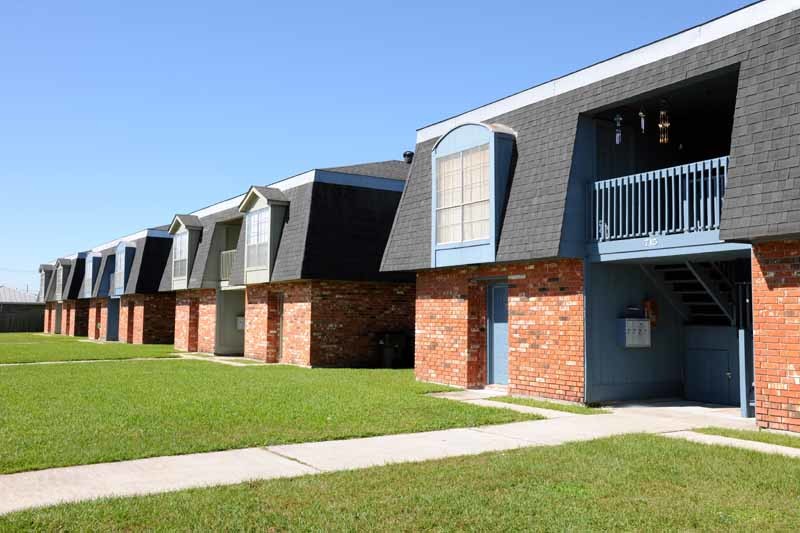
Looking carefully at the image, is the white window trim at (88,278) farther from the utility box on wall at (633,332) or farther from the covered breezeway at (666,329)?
the utility box on wall at (633,332)

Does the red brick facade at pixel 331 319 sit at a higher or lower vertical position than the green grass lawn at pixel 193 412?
higher

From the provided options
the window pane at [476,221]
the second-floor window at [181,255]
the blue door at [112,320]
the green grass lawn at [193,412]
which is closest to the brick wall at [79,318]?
the blue door at [112,320]

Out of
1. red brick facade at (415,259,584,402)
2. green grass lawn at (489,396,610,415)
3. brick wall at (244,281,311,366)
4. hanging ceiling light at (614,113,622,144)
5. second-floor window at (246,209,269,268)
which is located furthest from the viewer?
second-floor window at (246,209,269,268)

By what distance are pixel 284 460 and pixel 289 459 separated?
7 cm

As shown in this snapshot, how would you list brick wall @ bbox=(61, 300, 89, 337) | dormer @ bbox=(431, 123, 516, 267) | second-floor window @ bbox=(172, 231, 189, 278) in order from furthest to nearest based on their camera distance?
brick wall @ bbox=(61, 300, 89, 337)
second-floor window @ bbox=(172, 231, 189, 278)
dormer @ bbox=(431, 123, 516, 267)

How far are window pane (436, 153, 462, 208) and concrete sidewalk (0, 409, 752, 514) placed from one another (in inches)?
234

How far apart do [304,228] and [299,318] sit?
293cm

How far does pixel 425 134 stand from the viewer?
1716 centimetres

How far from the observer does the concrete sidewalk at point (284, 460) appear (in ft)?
20.9

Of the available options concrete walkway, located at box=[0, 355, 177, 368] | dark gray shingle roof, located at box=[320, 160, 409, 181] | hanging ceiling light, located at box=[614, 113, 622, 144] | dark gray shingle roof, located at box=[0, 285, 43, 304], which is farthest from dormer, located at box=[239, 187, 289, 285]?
dark gray shingle roof, located at box=[0, 285, 43, 304]

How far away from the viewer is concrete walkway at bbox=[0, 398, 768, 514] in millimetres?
6391

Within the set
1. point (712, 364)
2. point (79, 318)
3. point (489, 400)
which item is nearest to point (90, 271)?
point (79, 318)

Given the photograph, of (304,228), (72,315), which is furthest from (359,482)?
(72,315)

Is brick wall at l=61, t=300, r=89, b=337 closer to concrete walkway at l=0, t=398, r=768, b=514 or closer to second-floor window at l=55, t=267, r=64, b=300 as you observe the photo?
second-floor window at l=55, t=267, r=64, b=300
